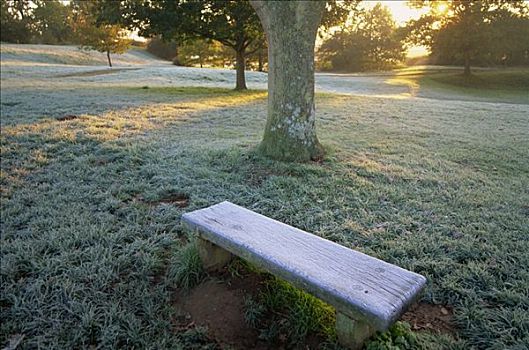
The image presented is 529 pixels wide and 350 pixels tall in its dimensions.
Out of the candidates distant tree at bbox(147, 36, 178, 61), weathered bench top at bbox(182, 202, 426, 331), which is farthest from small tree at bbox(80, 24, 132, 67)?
weathered bench top at bbox(182, 202, 426, 331)

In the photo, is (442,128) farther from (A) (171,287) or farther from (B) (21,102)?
(B) (21,102)

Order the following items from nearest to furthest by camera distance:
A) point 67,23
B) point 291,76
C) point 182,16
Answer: point 291,76
point 182,16
point 67,23

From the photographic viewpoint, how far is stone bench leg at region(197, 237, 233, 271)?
8.05 ft

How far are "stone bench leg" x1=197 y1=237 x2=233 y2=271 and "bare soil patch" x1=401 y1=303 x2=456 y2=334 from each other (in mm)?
1283

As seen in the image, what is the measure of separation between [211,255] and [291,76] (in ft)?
9.70

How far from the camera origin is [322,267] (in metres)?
1.82

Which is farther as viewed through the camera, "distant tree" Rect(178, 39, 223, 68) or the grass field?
"distant tree" Rect(178, 39, 223, 68)

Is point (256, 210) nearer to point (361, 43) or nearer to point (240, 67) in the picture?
point (240, 67)

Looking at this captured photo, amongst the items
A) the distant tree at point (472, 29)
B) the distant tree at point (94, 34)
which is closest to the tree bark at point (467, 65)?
the distant tree at point (472, 29)

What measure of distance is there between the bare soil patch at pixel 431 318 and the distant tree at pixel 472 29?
2.91m

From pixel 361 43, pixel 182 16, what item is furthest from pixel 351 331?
pixel 361 43

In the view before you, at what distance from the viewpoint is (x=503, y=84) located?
13.1ft

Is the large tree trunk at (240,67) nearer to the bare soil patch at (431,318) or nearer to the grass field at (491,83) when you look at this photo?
the grass field at (491,83)

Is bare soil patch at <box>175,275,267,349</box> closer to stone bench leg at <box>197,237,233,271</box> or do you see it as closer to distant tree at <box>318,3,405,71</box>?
stone bench leg at <box>197,237,233,271</box>
